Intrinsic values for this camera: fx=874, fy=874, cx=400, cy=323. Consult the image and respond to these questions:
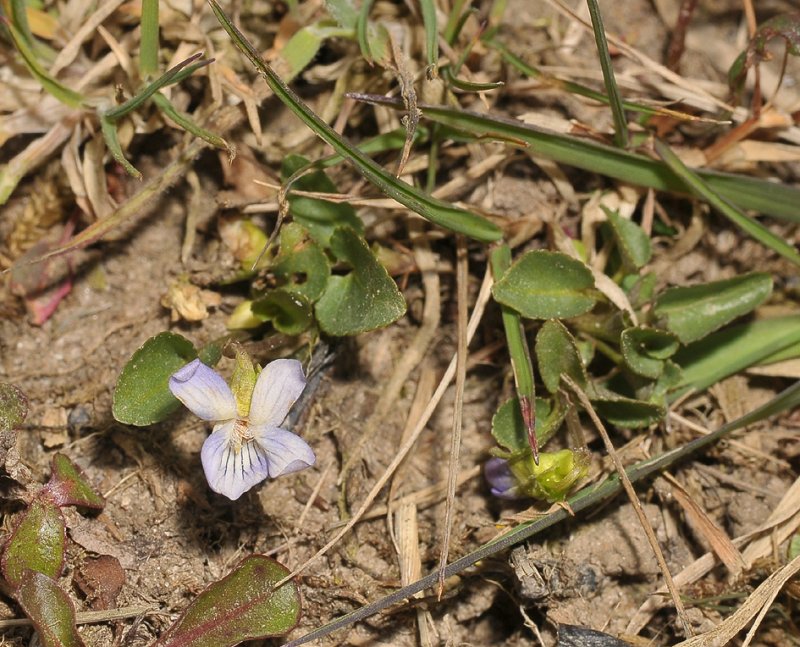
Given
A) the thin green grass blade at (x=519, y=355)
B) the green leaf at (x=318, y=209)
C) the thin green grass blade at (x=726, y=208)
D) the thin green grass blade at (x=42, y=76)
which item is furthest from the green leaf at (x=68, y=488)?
the thin green grass blade at (x=726, y=208)

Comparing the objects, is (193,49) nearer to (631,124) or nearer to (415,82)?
(415,82)

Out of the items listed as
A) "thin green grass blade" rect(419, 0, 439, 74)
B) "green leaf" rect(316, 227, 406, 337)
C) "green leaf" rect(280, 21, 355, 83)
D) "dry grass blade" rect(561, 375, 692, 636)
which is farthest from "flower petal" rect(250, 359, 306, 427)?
"green leaf" rect(280, 21, 355, 83)

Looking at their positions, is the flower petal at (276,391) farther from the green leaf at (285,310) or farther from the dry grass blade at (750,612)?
the dry grass blade at (750,612)

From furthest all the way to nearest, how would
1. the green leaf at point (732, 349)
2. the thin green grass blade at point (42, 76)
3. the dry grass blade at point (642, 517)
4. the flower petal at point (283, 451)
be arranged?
the green leaf at point (732, 349)
the thin green grass blade at point (42, 76)
the dry grass blade at point (642, 517)
the flower petal at point (283, 451)

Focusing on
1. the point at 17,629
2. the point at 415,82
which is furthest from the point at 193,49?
the point at 17,629

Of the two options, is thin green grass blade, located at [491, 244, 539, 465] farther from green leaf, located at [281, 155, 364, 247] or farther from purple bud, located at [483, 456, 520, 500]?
green leaf, located at [281, 155, 364, 247]

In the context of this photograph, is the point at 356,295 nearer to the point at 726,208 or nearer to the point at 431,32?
the point at 431,32

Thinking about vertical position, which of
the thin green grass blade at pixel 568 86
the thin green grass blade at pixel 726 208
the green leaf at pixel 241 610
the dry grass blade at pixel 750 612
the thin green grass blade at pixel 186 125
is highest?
the thin green grass blade at pixel 568 86
